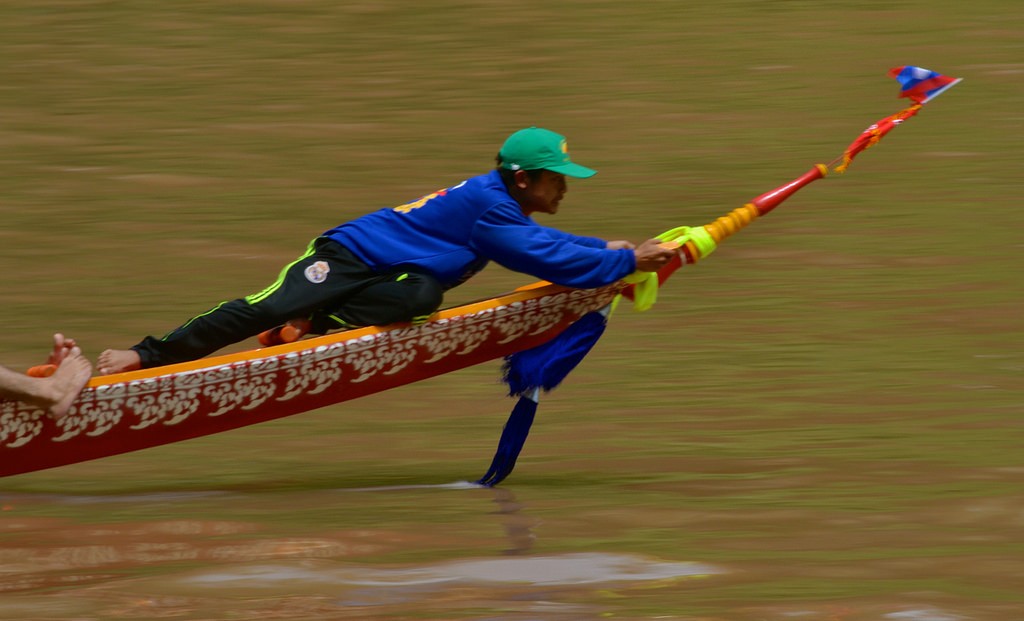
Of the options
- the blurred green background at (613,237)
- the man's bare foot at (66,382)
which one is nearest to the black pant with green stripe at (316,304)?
the man's bare foot at (66,382)

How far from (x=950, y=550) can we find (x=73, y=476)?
11.7ft

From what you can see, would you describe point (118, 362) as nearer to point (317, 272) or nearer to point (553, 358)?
point (317, 272)

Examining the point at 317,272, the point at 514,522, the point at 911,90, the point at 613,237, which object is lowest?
the point at 514,522

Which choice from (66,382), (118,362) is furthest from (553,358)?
(66,382)

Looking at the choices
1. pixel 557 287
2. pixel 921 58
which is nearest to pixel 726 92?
pixel 921 58

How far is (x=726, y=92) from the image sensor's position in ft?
39.2

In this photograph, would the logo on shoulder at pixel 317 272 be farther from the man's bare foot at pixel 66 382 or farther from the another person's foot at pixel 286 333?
the man's bare foot at pixel 66 382

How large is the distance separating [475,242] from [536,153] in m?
0.40

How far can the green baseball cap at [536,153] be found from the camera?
588 centimetres

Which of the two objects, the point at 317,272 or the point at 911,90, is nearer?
the point at 317,272

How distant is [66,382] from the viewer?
18.0ft

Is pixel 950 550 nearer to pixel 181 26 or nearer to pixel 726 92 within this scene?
pixel 726 92

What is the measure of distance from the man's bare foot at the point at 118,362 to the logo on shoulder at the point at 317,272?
27.4 inches

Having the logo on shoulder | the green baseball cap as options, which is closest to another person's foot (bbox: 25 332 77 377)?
the logo on shoulder
